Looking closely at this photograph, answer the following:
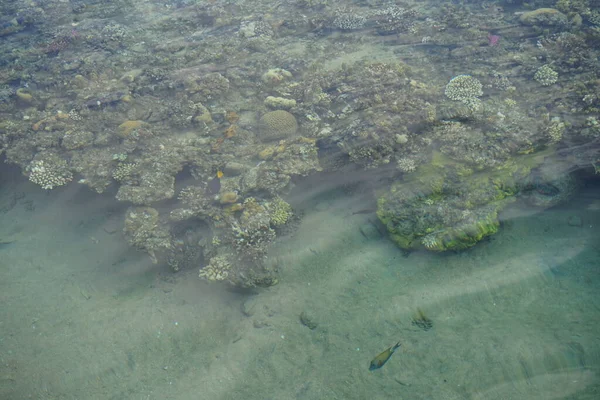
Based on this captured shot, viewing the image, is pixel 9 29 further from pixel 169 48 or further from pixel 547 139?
pixel 547 139

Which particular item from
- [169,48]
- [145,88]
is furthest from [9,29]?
[145,88]

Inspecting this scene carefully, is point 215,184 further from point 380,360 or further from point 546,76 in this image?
point 546,76

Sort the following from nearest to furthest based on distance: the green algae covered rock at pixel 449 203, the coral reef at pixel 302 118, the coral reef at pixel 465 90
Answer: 1. the green algae covered rock at pixel 449 203
2. the coral reef at pixel 302 118
3. the coral reef at pixel 465 90

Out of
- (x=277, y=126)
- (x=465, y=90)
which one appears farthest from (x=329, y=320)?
(x=465, y=90)

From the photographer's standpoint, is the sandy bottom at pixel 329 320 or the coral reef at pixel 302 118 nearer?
the sandy bottom at pixel 329 320

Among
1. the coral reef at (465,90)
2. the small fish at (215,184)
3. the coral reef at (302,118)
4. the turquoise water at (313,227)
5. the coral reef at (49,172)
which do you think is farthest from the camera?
the coral reef at (465,90)

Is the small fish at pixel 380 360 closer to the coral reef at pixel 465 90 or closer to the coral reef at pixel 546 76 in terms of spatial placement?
the coral reef at pixel 465 90

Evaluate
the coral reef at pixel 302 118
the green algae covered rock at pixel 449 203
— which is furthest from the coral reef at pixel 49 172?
the green algae covered rock at pixel 449 203

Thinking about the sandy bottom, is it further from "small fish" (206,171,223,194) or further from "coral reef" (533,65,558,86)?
"coral reef" (533,65,558,86)
